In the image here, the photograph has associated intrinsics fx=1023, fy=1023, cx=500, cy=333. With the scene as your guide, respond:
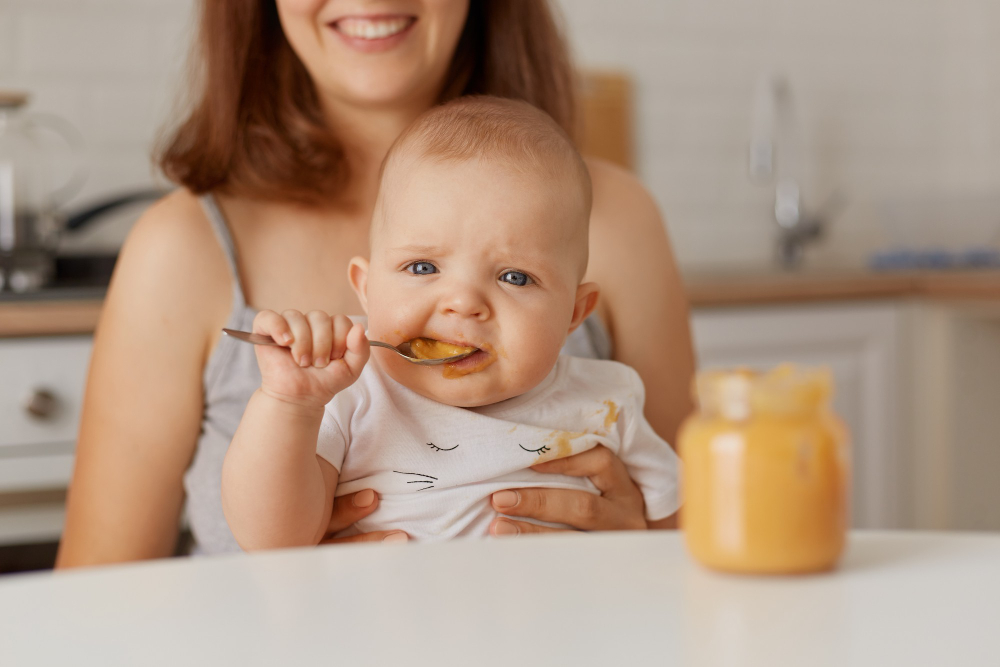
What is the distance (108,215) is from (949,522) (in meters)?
1.89

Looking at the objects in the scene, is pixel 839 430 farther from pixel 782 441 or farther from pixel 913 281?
pixel 913 281

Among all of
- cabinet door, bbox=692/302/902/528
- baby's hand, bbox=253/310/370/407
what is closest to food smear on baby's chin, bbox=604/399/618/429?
baby's hand, bbox=253/310/370/407

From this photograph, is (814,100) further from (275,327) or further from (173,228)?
(275,327)

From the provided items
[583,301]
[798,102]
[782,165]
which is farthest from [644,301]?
[798,102]

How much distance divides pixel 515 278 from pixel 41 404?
934 mm

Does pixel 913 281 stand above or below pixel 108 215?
below

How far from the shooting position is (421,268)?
87 centimetres

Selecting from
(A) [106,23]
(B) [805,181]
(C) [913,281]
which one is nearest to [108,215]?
(A) [106,23]

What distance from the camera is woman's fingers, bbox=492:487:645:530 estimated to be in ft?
2.96

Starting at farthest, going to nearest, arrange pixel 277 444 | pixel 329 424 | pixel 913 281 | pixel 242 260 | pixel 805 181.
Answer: pixel 805 181 < pixel 913 281 < pixel 242 260 < pixel 329 424 < pixel 277 444

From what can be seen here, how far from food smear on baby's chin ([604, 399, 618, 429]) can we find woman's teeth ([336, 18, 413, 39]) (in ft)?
1.55

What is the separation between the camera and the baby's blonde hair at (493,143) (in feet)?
2.93

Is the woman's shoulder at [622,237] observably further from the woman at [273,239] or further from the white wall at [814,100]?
the white wall at [814,100]

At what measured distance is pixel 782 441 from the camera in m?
0.47
